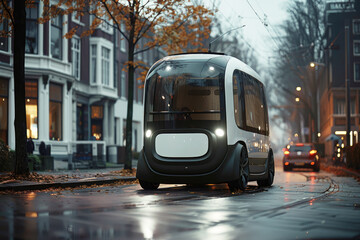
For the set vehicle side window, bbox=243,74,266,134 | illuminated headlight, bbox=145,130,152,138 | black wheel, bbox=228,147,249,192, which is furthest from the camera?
vehicle side window, bbox=243,74,266,134

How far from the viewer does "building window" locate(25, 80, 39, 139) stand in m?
32.6

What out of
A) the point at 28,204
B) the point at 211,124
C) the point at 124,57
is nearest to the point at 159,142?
the point at 211,124

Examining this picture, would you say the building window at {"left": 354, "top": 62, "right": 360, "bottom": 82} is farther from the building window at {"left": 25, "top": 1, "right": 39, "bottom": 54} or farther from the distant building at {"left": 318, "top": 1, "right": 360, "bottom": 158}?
the building window at {"left": 25, "top": 1, "right": 39, "bottom": 54}

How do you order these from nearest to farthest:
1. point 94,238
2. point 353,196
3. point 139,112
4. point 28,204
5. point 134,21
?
point 94,238 < point 28,204 < point 353,196 < point 134,21 < point 139,112

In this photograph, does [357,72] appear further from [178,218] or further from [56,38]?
[178,218]

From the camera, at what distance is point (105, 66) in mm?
42500

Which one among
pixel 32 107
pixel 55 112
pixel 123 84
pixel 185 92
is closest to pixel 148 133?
pixel 185 92

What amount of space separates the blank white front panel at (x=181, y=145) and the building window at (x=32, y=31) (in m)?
19.8

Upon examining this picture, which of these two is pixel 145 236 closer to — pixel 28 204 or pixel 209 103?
pixel 28 204

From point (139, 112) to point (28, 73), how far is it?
71.8 ft

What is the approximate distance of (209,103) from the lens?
1470 cm

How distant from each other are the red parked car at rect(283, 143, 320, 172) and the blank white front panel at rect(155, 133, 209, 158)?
791 inches

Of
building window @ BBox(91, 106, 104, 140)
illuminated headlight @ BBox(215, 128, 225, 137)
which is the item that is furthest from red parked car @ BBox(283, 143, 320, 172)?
illuminated headlight @ BBox(215, 128, 225, 137)

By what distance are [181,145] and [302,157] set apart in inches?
807
